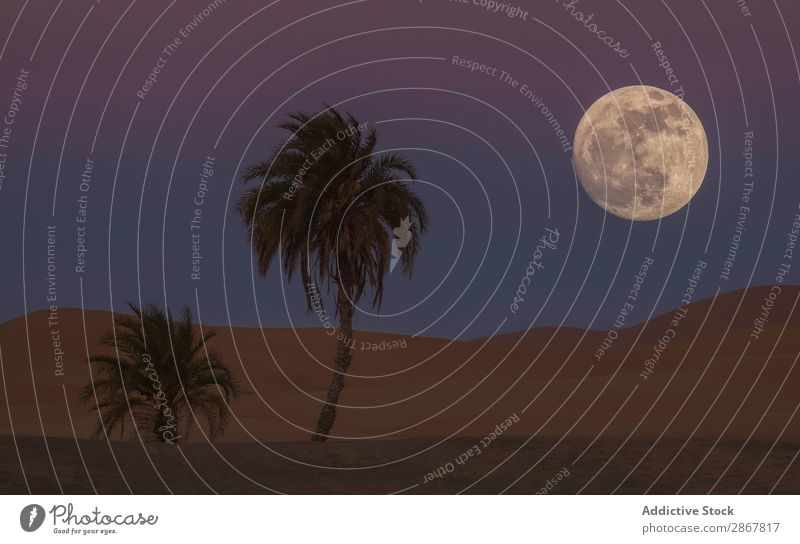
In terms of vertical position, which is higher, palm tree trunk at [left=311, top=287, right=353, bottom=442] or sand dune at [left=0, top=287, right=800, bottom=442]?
palm tree trunk at [left=311, top=287, right=353, bottom=442]

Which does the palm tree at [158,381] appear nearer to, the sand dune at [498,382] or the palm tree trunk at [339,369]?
the palm tree trunk at [339,369]

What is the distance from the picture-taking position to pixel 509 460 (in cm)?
2595

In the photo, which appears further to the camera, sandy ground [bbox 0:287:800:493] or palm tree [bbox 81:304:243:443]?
palm tree [bbox 81:304:243:443]

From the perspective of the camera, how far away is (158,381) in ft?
91.9

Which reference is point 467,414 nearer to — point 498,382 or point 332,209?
point 498,382

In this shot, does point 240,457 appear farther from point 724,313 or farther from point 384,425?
point 724,313

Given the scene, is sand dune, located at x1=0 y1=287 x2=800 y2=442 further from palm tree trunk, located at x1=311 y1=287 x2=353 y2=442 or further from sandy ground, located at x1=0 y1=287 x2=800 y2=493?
palm tree trunk, located at x1=311 y1=287 x2=353 y2=442

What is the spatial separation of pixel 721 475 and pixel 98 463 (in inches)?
519

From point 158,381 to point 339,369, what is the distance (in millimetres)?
4358

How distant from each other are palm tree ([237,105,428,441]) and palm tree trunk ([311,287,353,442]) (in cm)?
3

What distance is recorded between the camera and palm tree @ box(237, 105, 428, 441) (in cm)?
2847
